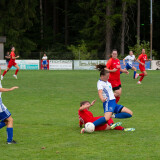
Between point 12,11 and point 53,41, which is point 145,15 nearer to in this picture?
point 53,41

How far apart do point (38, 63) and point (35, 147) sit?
→ 1421 inches

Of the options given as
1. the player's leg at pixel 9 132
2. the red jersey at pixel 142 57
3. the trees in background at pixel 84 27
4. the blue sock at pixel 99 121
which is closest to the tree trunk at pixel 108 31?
the trees in background at pixel 84 27

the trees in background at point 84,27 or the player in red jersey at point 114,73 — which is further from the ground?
the trees in background at point 84,27

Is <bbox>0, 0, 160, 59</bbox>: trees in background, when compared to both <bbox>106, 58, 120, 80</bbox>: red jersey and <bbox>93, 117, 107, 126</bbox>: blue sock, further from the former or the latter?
<bbox>93, 117, 107, 126</bbox>: blue sock

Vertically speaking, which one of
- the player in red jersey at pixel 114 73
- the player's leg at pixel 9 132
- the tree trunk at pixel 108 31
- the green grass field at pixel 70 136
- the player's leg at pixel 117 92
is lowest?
the green grass field at pixel 70 136

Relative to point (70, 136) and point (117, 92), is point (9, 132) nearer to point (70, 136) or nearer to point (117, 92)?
point (70, 136)

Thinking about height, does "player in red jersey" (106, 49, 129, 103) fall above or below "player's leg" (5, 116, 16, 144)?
above

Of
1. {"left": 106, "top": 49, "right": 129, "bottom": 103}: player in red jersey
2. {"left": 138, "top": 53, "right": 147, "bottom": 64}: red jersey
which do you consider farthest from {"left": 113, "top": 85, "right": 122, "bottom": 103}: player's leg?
{"left": 138, "top": 53, "right": 147, "bottom": 64}: red jersey

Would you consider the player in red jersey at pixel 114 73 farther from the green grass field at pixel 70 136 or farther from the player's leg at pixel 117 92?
the green grass field at pixel 70 136

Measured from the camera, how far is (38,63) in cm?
4262

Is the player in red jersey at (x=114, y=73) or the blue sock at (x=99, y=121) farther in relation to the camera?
→ the player in red jersey at (x=114, y=73)

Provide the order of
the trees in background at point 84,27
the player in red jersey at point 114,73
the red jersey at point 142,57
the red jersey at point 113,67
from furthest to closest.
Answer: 1. the trees in background at point 84,27
2. the red jersey at point 142,57
3. the red jersey at point 113,67
4. the player in red jersey at point 114,73

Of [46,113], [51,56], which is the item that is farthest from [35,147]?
[51,56]

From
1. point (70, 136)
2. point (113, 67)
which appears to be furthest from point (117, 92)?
point (70, 136)
